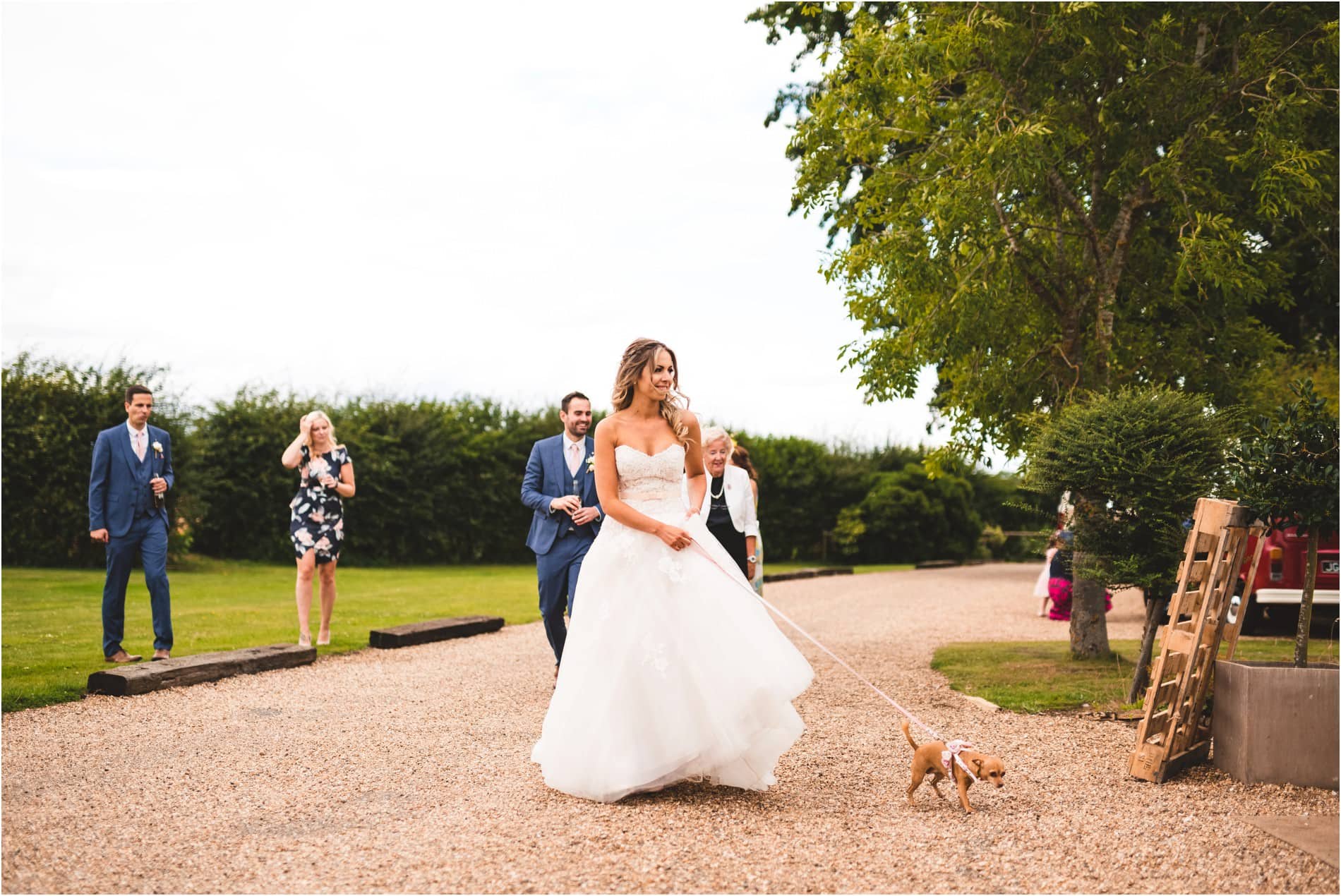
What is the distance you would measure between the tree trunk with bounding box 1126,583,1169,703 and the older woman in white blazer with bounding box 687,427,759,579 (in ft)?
9.51

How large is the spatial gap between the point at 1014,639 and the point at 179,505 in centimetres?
1465

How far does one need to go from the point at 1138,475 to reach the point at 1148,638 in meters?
1.10

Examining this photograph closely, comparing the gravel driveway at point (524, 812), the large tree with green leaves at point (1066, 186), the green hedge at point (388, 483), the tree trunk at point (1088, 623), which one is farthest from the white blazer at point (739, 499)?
the green hedge at point (388, 483)

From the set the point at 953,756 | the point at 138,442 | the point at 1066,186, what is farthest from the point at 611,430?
the point at 1066,186

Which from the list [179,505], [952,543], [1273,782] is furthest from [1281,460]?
[952,543]

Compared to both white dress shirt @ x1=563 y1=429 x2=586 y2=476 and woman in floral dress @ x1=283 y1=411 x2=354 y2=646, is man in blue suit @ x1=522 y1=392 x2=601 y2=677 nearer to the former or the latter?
white dress shirt @ x1=563 y1=429 x2=586 y2=476

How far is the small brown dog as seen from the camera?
15.3ft

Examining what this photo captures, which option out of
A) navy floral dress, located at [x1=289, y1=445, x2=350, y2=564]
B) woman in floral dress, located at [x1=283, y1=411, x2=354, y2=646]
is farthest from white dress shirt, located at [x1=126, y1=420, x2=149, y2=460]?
navy floral dress, located at [x1=289, y1=445, x2=350, y2=564]

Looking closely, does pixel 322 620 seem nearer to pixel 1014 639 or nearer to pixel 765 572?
pixel 1014 639

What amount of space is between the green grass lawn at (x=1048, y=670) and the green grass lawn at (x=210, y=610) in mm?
5387

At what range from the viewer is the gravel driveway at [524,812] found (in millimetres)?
3850

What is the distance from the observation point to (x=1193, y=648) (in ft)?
17.9

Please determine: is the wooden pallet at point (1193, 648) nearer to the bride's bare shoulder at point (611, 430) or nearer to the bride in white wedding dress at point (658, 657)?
the bride in white wedding dress at point (658, 657)

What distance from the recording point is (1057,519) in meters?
9.13
